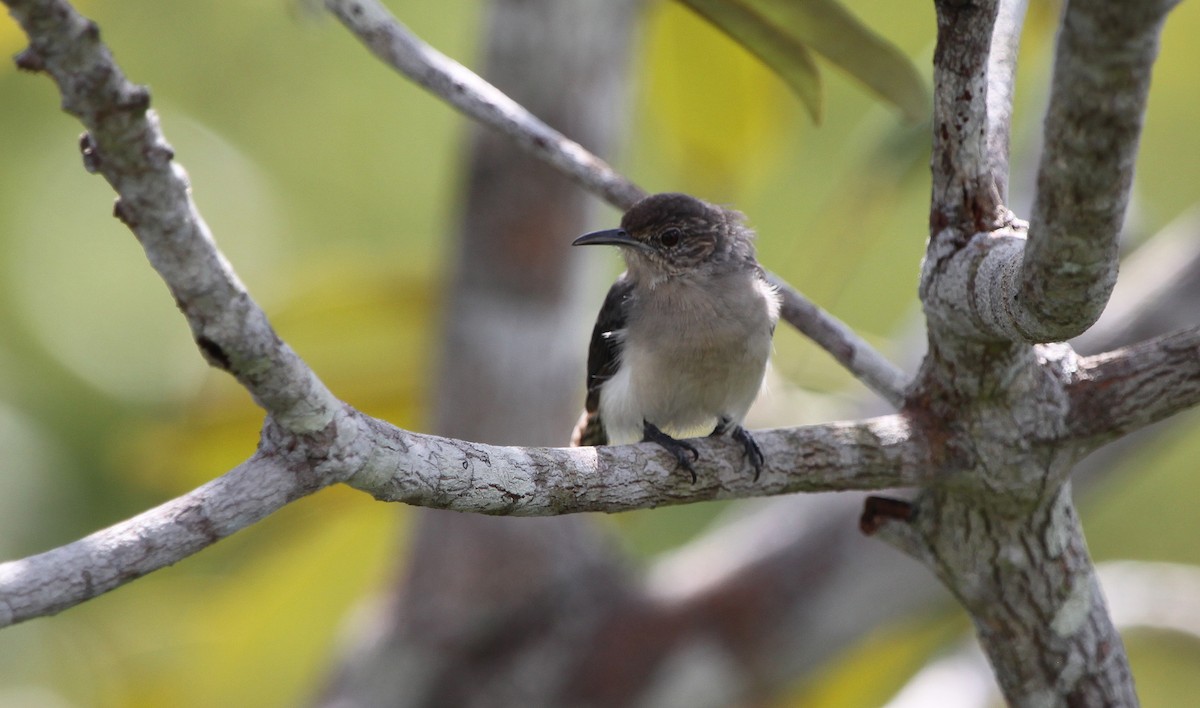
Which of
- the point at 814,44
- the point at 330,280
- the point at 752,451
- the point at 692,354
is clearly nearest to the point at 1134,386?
the point at 752,451

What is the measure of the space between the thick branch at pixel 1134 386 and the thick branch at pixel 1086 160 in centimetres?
49

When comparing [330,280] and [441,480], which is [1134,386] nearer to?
[441,480]

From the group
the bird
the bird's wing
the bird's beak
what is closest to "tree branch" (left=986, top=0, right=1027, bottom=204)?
the bird

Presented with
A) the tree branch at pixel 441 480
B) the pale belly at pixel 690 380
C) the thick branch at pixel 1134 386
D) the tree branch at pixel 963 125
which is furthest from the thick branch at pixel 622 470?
the pale belly at pixel 690 380

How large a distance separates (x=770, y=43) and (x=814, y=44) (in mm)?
120

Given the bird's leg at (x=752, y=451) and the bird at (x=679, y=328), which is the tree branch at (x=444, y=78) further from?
the bird at (x=679, y=328)

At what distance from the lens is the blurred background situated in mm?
5641

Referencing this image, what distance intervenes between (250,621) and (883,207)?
385 cm

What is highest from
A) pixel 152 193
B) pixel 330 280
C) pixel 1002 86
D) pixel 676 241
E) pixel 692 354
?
pixel 330 280

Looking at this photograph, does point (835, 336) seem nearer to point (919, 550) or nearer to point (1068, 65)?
point (919, 550)

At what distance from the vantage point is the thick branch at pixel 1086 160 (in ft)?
5.29

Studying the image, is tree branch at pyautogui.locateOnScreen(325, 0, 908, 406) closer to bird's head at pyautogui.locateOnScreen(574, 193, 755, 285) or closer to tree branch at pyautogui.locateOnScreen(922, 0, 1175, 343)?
tree branch at pyautogui.locateOnScreen(922, 0, 1175, 343)

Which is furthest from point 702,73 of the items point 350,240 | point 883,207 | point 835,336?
point 350,240

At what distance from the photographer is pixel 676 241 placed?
171 inches
